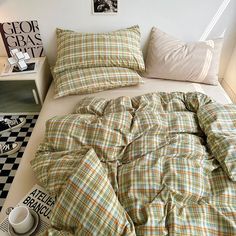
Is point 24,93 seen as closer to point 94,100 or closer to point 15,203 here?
point 94,100

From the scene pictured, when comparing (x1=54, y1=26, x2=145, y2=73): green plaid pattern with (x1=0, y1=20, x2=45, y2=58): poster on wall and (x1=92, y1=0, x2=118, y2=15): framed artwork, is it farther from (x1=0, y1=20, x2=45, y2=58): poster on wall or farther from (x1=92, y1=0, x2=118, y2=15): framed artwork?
(x1=0, y1=20, x2=45, y2=58): poster on wall

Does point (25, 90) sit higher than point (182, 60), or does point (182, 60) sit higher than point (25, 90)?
point (182, 60)

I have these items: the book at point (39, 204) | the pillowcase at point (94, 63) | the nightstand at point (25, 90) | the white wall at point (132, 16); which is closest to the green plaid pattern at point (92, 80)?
the pillowcase at point (94, 63)

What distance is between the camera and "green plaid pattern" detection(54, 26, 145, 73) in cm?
173

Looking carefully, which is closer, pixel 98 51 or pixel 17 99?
pixel 98 51

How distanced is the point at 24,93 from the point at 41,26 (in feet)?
2.08

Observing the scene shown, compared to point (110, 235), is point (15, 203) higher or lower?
lower

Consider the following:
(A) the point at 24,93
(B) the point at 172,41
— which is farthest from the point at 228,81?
(A) the point at 24,93

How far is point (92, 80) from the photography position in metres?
1.73

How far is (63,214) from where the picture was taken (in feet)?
2.92

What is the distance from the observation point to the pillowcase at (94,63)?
67.8 inches

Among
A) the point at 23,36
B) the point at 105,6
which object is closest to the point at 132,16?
the point at 105,6

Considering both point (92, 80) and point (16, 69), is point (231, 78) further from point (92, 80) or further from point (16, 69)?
point (16, 69)

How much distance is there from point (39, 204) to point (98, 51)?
1.14 m
